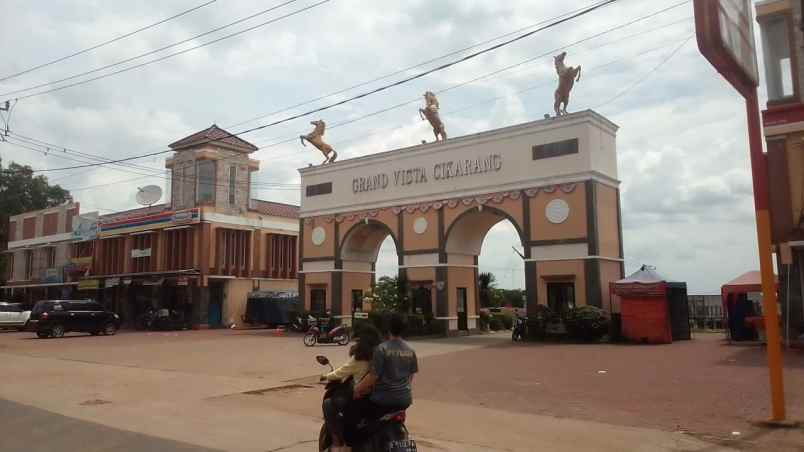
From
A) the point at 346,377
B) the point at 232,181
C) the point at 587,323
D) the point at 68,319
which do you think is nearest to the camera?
the point at 346,377

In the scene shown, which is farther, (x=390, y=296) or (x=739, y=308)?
(x=390, y=296)

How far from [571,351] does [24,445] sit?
15.2 metres

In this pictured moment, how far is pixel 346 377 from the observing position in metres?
5.62

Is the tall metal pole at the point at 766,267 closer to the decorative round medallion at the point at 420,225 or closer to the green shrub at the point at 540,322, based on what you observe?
the green shrub at the point at 540,322

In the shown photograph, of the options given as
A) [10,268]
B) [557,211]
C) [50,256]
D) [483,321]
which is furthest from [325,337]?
[10,268]

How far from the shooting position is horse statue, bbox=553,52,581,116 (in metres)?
24.7

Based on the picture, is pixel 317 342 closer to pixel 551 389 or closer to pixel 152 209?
pixel 551 389

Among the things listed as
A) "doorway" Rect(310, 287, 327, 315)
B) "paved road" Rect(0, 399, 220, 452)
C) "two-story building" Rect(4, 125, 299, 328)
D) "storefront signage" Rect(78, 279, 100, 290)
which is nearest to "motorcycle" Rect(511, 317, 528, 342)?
"doorway" Rect(310, 287, 327, 315)

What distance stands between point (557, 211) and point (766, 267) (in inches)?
630

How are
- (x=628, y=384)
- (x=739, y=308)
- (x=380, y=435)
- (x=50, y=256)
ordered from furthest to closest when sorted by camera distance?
(x=50, y=256) < (x=739, y=308) < (x=628, y=384) < (x=380, y=435)

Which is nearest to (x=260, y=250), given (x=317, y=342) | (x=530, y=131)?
(x=317, y=342)

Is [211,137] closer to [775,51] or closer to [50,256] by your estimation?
[50,256]

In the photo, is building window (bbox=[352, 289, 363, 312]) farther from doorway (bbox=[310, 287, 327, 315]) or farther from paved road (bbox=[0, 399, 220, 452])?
paved road (bbox=[0, 399, 220, 452])

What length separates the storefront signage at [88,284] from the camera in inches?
1620
